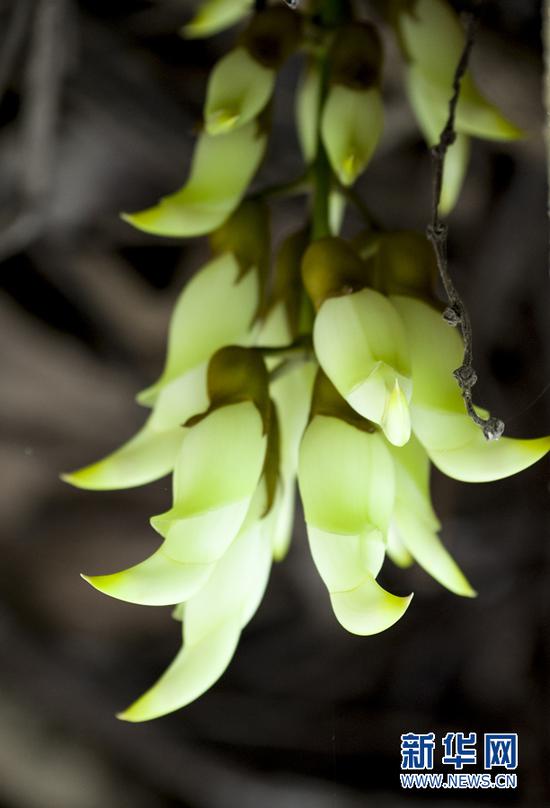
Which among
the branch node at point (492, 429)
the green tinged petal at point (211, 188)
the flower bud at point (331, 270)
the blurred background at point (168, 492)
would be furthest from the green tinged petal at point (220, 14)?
the branch node at point (492, 429)

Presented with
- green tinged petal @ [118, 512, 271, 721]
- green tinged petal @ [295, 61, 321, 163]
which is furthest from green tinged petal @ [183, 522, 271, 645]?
green tinged petal @ [295, 61, 321, 163]

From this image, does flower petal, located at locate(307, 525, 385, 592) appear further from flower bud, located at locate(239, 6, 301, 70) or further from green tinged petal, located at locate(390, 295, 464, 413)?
flower bud, located at locate(239, 6, 301, 70)

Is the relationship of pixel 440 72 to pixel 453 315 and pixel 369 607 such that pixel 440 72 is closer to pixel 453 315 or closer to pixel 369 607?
pixel 453 315

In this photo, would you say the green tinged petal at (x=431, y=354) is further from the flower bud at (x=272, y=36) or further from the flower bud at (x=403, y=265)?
the flower bud at (x=272, y=36)

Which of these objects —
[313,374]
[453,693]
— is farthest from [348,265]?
[453,693]

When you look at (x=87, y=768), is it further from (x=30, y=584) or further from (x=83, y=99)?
(x=83, y=99)

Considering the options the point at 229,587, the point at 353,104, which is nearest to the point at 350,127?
the point at 353,104

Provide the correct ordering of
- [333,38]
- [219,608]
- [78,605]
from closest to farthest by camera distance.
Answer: [219,608]
[333,38]
[78,605]

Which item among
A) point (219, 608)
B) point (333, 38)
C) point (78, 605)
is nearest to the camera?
point (219, 608)
